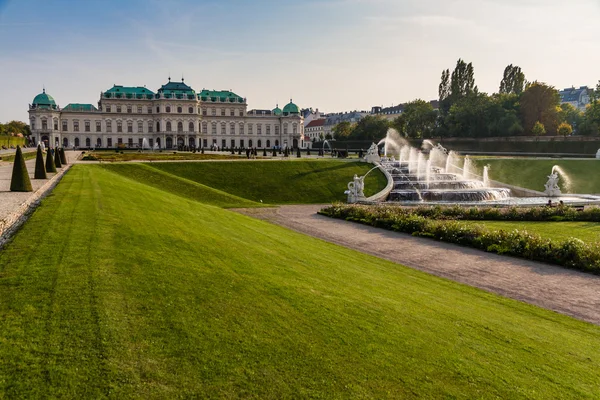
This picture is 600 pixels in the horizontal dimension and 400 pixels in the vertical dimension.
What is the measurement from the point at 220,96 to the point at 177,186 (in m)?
86.6

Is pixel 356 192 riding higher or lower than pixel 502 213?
higher

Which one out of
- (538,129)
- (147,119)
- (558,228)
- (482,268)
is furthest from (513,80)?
(482,268)

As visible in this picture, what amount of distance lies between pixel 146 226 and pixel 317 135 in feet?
497

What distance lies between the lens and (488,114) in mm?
72875

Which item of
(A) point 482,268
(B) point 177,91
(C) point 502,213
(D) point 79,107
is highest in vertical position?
(B) point 177,91

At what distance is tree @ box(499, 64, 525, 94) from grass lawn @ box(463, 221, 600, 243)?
7580cm

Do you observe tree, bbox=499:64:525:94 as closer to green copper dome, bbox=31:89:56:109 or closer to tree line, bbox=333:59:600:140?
tree line, bbox=333:59:600:140

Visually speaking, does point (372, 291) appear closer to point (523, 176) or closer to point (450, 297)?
point (450, 297)

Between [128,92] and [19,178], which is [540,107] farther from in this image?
[128,92]

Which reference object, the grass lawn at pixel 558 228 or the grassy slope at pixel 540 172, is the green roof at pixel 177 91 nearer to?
the grassy slope at pixel 540 172

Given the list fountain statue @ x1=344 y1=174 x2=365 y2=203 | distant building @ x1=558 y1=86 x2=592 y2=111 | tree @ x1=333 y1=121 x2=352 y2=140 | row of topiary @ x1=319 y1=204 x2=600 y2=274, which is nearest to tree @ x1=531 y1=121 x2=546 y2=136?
tree @ x1=333 y1=121 x2=352 y2=140

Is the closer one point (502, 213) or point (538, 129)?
point (502, 213)

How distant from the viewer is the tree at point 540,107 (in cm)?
7000

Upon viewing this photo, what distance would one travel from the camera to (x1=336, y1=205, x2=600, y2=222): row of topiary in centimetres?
2330
